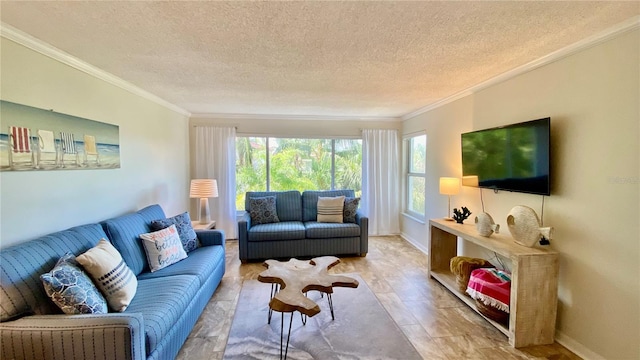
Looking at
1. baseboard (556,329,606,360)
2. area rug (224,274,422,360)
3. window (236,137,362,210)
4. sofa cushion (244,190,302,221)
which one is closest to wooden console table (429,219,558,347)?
baseboard (556,329,606,360)

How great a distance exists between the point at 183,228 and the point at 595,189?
11.6 ft

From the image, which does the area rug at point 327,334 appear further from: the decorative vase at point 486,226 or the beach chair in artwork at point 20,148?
the beach chair in artwork at point 20,148

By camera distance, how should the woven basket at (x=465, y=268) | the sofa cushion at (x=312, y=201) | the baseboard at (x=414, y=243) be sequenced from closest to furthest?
the woven basket at (x=465, y=268) < the baseboard at (x=414, y=243) < the sofa cushion at (x=312, y=201)

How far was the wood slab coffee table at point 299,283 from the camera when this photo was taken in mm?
1893

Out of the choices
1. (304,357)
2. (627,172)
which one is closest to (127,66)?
(304,357)

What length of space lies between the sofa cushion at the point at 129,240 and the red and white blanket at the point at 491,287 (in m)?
2.91

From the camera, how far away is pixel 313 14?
161cm

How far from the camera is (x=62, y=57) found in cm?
216

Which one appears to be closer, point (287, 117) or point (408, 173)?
point (287, 117)

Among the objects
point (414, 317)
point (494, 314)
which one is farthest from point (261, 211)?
point (494, 314)

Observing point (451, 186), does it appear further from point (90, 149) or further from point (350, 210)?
point (90, 149)

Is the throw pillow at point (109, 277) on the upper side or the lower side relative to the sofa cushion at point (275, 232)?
upper

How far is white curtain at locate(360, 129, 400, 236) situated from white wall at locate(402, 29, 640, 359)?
274 cm

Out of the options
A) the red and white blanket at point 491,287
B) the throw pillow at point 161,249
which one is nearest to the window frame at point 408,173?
the red and white blanket at point 491,287
